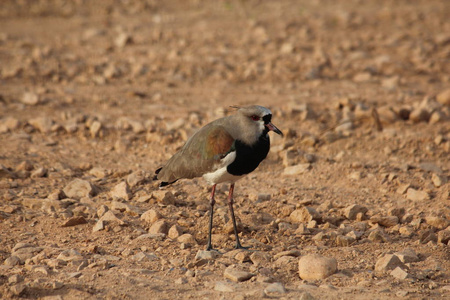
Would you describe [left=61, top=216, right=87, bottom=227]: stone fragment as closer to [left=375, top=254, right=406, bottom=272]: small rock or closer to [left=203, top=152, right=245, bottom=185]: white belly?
[left=203, top=152, right=245, bottom=185]: white belly

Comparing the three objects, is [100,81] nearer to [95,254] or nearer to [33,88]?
[33,88]

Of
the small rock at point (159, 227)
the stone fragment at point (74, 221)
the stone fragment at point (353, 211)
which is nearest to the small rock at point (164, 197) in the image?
the small rock at point (159, 227)

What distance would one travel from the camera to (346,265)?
552 centimetres

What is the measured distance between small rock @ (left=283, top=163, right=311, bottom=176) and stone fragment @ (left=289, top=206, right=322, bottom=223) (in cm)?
127

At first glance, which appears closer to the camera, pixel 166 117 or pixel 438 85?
pixel 166 117

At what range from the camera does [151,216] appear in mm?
6309

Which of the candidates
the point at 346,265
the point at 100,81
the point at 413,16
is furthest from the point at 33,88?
the point at 413,16

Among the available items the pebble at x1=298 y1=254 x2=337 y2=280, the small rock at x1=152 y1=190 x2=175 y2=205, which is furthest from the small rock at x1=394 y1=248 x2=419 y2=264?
the small rock at x1=152 y1=190 x2=175 y2=205

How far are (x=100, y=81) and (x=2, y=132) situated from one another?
2.48 metres

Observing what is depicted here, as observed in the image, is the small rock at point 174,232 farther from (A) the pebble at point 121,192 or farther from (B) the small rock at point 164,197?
(A) the pebble at point 121,192

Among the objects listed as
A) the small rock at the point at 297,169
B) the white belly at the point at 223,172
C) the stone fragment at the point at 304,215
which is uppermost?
the white belly at the point at 223,172

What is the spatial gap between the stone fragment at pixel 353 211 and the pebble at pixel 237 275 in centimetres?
176

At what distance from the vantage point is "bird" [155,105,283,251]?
570 centimetres

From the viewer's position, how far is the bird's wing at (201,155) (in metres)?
5.82
